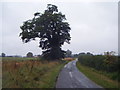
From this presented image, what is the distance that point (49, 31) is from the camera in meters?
53.7

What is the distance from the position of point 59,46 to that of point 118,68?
122 ft

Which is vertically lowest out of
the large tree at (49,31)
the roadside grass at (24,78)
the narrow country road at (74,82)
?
the narrow country road at (74,82)

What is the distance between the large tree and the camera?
5362cm

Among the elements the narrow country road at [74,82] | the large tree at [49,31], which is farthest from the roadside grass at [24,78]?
the large tree at [49,31]

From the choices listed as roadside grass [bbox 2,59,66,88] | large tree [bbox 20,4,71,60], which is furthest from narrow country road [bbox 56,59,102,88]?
large tree [bbox 20,4,71,60]

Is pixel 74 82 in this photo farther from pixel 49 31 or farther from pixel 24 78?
pixel 49 31

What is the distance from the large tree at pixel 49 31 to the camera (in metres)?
53.6

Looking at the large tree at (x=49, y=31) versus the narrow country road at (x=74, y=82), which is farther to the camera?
the large tree at (x=49, y=31)

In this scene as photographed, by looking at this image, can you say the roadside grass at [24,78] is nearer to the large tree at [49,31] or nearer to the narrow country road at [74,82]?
the narrow country road at [74,82]

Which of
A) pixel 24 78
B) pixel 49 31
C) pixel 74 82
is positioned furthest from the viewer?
pixel 49 31

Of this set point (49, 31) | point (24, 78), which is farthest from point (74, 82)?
point (49, 31)

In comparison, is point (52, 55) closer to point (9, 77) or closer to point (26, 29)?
point (26, 29)

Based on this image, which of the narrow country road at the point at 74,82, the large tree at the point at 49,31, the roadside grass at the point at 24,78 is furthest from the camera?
the large tree at the point at 49,31

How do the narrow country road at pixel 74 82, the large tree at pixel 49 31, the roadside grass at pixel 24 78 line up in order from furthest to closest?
the large tree at pixel 49 31, the narrow country road at pixel 74 82, the roadside grass at pixel 24 78
